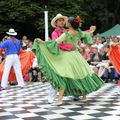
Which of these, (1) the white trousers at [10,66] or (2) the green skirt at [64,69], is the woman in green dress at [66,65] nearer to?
(2) the green skirt at [64,69]

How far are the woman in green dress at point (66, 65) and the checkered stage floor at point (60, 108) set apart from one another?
33cm

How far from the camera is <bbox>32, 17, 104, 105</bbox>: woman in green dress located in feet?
27.6

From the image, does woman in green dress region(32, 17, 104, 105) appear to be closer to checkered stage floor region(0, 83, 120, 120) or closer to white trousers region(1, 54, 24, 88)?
checkered stage floor region(0, 83, 120, 120)

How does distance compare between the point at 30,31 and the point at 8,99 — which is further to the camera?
the point at 30,31

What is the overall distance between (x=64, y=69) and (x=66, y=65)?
10cm

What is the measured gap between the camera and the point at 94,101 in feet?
29.4

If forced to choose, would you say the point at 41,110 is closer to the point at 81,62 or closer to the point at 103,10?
A: the point at 81,62

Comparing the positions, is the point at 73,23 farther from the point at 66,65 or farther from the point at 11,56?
the point at 11,56

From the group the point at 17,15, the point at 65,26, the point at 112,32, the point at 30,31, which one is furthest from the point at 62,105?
the point at 30,31

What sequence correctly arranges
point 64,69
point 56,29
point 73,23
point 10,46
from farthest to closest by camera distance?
1. point 10,46
2. point 56,29
3. point 73,23
4. point 64,69

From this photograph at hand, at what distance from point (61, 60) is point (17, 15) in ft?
62.3

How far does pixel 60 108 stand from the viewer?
7.99m

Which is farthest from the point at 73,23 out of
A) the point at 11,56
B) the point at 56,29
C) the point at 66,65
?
the point at 11,56

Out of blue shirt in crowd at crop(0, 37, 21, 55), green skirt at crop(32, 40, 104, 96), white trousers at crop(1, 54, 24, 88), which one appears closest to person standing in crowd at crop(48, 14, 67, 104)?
green skirt at crop(32, 40, 104, 96)
